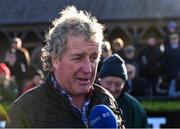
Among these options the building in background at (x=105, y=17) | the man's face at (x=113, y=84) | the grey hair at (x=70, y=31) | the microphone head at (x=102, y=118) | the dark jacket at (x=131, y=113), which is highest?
the building in background at (x=105, y=17)

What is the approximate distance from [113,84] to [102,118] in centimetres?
240

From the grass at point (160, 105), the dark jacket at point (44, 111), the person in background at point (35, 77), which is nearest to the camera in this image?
the dark jacket at point (44, 111)

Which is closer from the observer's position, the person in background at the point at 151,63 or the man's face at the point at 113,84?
the man's face at the point at 113,84

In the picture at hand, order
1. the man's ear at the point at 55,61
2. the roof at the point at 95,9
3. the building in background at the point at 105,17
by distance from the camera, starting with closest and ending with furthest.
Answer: the man's ear at the point at 55,61 → the building in background at the point at 105,17 → the roof at the point at 95,9

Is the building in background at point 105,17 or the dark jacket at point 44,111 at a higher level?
the building in background at point 105,17

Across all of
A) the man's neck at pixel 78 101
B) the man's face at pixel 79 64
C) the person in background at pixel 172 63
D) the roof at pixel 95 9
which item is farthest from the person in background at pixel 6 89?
the roof at pixel 95 9

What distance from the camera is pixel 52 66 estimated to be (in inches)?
132

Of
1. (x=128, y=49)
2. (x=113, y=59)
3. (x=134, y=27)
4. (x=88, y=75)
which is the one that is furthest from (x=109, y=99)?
(x=134, y=27)

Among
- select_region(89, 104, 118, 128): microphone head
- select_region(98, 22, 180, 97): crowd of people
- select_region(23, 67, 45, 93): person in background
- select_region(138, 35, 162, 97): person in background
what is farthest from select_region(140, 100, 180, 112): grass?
select_region(89, 104, 118, 128): microphone head

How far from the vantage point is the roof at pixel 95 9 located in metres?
25.0

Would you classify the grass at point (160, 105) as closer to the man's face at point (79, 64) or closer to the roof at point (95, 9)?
the man's face at point (79, 64)

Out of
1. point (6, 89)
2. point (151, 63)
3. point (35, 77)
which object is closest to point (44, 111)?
point (35, 77)

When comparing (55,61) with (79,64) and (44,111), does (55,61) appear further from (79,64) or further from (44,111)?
(44,111)

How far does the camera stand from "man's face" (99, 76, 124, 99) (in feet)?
17.2
